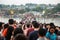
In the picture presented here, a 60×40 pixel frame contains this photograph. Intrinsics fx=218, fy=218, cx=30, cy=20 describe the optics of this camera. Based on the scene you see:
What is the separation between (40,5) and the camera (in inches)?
511

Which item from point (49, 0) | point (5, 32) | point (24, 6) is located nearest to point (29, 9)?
point (24, 6)

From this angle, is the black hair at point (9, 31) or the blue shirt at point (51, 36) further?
the black hair at point (9, 31)

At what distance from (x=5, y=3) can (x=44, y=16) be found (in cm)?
261

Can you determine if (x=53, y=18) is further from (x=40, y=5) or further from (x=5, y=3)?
(x=5, y=3)

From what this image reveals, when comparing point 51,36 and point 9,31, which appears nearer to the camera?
point 51,36

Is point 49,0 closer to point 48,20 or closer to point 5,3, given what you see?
point 48,20

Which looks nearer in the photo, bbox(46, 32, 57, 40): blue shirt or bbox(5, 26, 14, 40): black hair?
bbox(46, 32, 57, 40): blue shirt

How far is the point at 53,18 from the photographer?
12.4 metres

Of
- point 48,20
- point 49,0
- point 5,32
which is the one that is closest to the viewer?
point 5,32

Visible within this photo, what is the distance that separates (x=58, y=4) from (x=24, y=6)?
79.4 inches

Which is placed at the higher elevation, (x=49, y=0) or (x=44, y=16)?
(x=49, y=0)

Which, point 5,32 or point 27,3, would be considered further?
point 27,3

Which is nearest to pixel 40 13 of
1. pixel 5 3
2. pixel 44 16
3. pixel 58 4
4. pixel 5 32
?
pixel 44 16

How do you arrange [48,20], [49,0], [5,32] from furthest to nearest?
[49,0]
[48,20]
[5,32]
